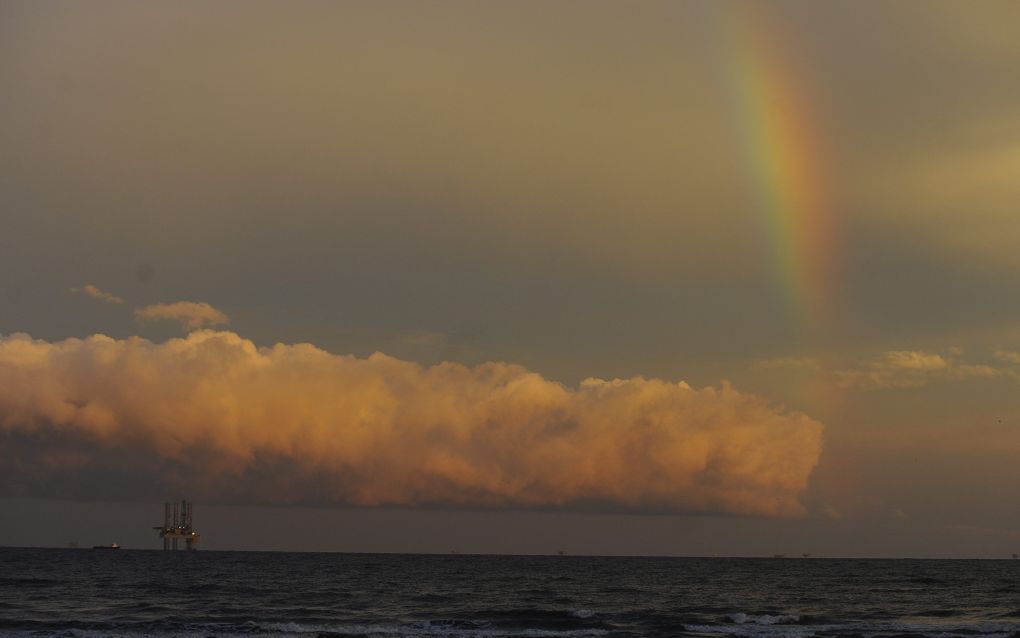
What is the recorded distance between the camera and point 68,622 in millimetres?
73750

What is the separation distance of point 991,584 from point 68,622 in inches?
4860

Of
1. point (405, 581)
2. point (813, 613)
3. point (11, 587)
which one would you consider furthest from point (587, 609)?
point (11, 587)

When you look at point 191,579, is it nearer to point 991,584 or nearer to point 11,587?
point 11,587

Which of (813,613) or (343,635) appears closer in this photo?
(343,635)

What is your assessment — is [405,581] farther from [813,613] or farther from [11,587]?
[813,613]

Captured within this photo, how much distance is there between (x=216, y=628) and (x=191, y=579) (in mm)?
71035

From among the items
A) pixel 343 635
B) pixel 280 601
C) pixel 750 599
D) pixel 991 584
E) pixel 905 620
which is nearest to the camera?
pixel 343 635

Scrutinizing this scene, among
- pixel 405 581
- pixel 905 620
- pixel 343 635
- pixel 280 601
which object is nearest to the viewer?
pixel 343 635

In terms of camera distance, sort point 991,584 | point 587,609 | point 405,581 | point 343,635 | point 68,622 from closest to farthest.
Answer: point 343,635 → point 68,622 → point 587,609 → point 405,581 → point 991,584

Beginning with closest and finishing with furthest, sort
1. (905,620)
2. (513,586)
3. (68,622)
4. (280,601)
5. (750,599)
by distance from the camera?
(68,622) < (905,620) < (280,601) < (750,599) < (513,586)

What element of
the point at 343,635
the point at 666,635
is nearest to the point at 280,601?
the point at 343,635

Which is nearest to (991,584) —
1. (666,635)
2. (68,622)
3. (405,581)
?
(405,581)

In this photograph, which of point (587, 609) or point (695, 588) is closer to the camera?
point (587, 609)

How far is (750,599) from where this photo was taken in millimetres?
107938
